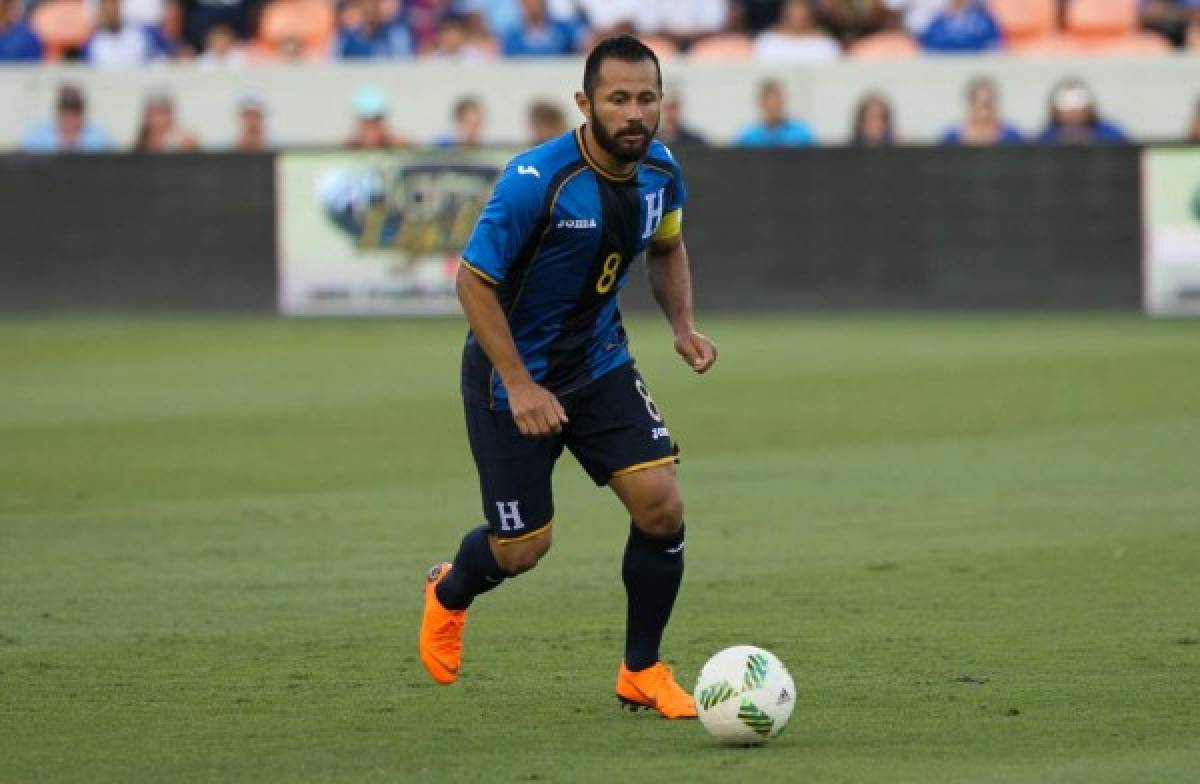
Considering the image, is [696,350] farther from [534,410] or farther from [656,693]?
[656,693]

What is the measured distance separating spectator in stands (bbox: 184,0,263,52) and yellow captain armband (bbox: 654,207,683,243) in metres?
21.4

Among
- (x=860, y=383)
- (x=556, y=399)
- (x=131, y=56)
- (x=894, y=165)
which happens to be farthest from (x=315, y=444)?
(x=131, y=56)

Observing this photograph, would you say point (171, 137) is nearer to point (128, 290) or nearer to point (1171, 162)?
point (128, 290)

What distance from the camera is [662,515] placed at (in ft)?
24.5

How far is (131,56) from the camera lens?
1083 inches

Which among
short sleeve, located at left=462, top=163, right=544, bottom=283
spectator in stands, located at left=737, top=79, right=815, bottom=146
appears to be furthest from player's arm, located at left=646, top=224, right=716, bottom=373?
spectator in stands, located at left=737, top=79, right=815, bottom=146

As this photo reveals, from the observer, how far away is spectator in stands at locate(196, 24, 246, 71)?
26861 mm

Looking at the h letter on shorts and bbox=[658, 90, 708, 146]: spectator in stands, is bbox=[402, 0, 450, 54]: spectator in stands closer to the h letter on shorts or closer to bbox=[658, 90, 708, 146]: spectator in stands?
bbox=[658, 90, 708, 146]: spectator in stands

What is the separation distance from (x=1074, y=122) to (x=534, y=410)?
16774 mm

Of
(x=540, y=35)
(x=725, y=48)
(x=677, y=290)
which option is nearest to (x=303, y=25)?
(x=540, y=35)

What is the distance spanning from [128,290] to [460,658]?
53.6 feet

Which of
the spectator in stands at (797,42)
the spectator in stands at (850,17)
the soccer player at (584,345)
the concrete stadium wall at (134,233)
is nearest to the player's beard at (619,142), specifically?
the soccer player at (584,345)

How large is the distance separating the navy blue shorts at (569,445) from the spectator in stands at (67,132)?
1714 centimetres

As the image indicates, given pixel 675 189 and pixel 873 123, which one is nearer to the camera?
pixel 675 189
